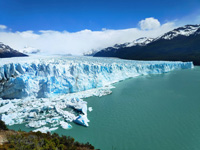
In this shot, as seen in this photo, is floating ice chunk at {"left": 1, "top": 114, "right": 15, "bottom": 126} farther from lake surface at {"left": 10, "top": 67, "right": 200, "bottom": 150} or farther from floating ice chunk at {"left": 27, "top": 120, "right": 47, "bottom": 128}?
floating ice chunk at {"left": 27, "top": 120, "right": 47, "bottom": 128}

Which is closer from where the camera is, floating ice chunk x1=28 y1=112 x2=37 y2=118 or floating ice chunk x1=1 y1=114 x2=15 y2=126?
floating ice chunk x1=1 y1=114 x2=15 y2=126

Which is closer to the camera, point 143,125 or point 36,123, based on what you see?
point 143,125

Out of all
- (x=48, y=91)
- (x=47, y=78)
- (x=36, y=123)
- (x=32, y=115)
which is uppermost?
(x=47, y=78)

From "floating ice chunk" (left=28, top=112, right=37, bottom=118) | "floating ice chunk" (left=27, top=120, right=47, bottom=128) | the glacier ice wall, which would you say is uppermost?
the glacier ice wall

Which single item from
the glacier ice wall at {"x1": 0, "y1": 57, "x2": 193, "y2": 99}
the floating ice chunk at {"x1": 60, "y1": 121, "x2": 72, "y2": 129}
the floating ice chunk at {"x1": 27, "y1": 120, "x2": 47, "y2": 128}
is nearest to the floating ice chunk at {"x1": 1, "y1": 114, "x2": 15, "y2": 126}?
the floating ice chunk at {"x1": 27, "y1": 120, "x2": 47, "y2": 128}

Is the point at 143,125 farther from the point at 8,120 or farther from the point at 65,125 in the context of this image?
the point at 8,120

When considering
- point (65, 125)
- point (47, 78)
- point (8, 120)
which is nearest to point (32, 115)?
point (8, 120)

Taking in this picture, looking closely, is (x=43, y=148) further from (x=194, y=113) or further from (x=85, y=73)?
(x=85, y=73)

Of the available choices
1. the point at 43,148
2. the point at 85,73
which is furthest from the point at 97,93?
the point at 43,148

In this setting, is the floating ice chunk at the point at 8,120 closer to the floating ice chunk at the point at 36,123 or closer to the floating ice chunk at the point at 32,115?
the floating ice chunk at the point at 32,115
